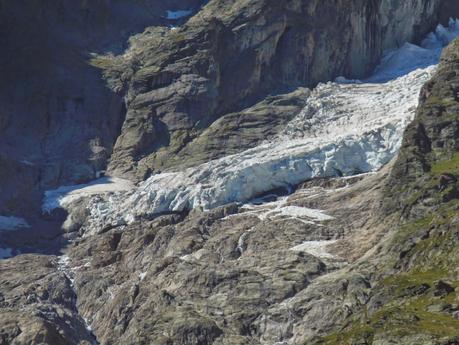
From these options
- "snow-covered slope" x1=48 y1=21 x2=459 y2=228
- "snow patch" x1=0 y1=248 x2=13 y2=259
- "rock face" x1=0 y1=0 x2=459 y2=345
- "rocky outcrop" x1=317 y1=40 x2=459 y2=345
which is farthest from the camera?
"snow patch" x1=0 y1=248 x2=13 y2=259

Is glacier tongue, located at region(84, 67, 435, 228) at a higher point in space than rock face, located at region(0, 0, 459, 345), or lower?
higher

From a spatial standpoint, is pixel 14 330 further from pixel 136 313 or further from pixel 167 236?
pixel 167 236

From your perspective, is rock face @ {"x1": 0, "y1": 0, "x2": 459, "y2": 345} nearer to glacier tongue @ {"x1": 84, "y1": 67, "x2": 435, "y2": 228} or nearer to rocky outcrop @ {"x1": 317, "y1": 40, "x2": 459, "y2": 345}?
rocky outcrop @ {"x1": 317, "y1": 40, "x2": 459, "y2": 345}

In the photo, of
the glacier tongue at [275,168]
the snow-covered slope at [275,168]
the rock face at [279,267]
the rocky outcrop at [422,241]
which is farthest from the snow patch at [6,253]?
the rocky outcrop at [422,241]

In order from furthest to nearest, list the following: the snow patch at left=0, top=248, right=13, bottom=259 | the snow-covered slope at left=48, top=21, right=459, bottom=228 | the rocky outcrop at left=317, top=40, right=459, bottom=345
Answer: the snow patch at left=0, top=248, right=13, bottom=259
the snow-covered slope at left=48, top=21, right=459, bottom=228
the rocky outcrop at left=317, top=40, right=459, bottom=345

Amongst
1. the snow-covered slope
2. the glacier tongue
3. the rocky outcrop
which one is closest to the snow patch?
the snow-covered slope

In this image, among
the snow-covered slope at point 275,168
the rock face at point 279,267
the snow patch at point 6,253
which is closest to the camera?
the rock face at point 279,267

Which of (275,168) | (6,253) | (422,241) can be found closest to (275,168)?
(275,168)

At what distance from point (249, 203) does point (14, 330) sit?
34.9 metres

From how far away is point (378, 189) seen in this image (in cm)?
17900

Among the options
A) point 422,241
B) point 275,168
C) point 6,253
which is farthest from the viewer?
point 6,253

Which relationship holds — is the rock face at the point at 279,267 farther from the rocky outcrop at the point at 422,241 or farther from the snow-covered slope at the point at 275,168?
the snow-covered slope at the point at 275,168

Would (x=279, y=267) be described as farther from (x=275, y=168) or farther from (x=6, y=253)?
(x=6, y=253)

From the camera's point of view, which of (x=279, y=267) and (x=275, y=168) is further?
(x=275, y=168)
